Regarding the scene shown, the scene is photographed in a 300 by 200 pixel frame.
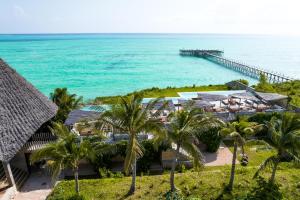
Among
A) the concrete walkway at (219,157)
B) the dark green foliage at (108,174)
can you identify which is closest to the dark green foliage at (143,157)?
the dark green foliage at (108,174)

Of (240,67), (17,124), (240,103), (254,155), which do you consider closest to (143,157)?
(17,124)

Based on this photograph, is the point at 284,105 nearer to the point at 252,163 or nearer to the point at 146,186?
the point at 252,163

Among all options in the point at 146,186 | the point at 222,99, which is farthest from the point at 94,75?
the point at 146,186

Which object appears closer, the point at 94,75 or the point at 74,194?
the point at 74,194

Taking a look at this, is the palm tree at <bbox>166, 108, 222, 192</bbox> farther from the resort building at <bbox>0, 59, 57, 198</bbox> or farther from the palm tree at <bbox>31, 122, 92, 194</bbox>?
the resort building at <bbox>0, 59, 57, 198</bbox>

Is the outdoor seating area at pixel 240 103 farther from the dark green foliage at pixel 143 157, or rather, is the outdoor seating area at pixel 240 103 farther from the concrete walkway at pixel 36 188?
the concrete walkway at pixel 36 188

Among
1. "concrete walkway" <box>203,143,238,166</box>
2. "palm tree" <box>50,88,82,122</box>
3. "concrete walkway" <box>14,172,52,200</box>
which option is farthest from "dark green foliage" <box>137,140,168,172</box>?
"palm tree" <box>50,88,82,122</box>
